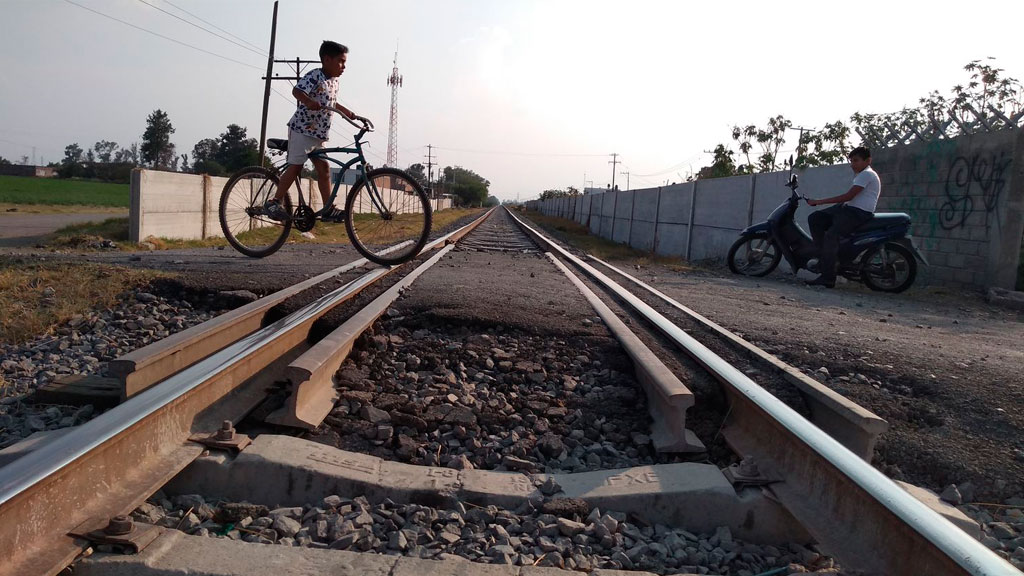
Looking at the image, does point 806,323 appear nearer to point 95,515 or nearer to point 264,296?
point 264,296

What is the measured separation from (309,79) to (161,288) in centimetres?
Result: 214

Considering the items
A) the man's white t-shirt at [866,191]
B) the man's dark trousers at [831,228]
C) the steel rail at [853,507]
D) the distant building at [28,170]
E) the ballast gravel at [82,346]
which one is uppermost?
the distant building at [28,170]

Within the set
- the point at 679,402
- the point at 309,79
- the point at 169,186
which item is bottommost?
the point at 679,402

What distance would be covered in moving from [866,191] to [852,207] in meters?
Result: 0.27

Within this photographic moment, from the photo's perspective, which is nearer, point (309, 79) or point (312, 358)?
point (312, 358)

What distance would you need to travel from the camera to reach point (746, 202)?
13.5m

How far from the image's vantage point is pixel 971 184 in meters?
10.1

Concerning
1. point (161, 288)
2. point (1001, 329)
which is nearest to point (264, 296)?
point (161, 288)

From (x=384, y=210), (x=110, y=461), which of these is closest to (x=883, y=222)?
(x=384, y=210)

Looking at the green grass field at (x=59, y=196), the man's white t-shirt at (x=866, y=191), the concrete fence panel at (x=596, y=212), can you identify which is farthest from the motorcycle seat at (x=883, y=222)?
the green grass field at (x=59, y=196)

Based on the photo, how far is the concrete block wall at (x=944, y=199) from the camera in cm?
952

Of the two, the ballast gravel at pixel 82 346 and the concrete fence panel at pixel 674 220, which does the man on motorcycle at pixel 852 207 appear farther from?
the ballast gravel at pixel 82 346

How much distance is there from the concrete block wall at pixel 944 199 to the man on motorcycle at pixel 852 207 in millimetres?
1599

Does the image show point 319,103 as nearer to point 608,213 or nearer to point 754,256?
point 754,256
